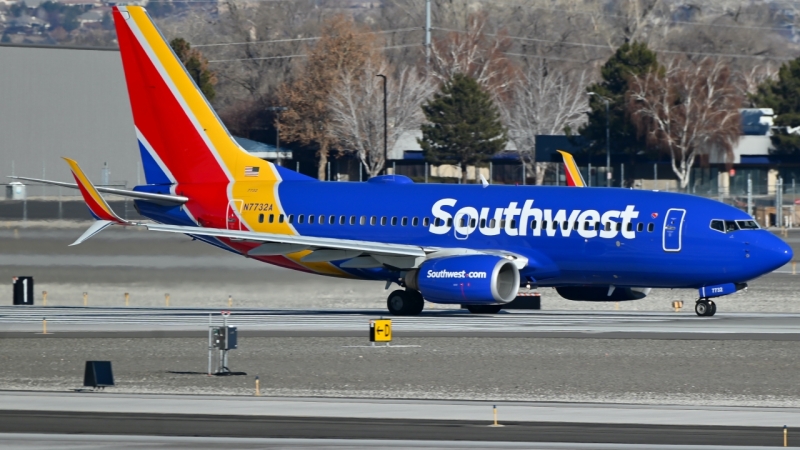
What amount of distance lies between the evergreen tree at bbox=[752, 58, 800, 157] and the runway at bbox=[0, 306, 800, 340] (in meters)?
70.8

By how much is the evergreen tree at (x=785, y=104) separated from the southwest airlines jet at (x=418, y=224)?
240ft

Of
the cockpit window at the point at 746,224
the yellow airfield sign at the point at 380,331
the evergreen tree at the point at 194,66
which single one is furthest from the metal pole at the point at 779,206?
the evergreen tree at the point at 194,66

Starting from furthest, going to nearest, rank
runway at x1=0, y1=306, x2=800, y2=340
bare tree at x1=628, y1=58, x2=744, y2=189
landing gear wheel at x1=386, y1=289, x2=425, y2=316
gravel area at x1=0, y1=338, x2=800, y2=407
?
bare tree at x1=628, y1=58, x2=744, y2=189 → landing gear wheel at x1=386, y1=289, x2=425, y2=316 → runway at x1=0, y1=306, x2=800, y2=340 → gravel area at x1=0, y1=338, x2=800, y2=407

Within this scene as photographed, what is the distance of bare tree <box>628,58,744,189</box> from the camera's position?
109500 mm

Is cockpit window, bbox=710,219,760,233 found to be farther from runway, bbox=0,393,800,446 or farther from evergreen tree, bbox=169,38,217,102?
evergreen tree, bbox=169,38,217,102

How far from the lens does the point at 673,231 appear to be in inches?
1480

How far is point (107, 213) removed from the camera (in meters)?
39.3

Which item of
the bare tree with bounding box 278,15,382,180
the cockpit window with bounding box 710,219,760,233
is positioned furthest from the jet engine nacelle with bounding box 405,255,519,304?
the bare tree with bounding box 278,15,382,180

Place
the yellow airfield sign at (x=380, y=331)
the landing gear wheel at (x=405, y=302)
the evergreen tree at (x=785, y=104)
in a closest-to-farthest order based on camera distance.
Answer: the yellow airfield sign at (x=380, y=331) → the landing gear wheel at (x=405, y=302) → the evergreen tree at (x=785, y=104)

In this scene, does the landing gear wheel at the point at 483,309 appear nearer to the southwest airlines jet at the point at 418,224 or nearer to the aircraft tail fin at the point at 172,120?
the southwest airlines jet at the point at 418,224

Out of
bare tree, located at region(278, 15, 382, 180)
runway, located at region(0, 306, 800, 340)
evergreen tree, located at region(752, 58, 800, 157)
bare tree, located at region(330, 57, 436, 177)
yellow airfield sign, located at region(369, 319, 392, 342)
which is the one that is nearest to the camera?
yellow airfield sign, located at region(369, 319, 392, 342)

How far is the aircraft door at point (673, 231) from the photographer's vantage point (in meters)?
37.4

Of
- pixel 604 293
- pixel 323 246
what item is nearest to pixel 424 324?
pixel 323 246

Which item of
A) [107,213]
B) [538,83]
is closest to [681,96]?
[538,83]
